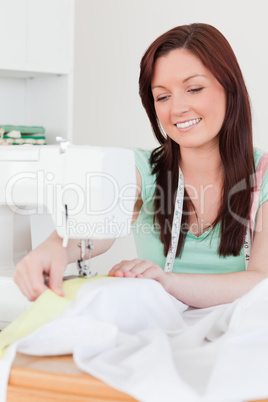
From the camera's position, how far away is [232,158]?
2.01m

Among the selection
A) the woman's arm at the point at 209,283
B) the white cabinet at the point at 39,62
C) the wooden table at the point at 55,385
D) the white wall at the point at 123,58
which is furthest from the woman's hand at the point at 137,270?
the white wall at the point at 123,58

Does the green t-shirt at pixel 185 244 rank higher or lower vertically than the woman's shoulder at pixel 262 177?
lower

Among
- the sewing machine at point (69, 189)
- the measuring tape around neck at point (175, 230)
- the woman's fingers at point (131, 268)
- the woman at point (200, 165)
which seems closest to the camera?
the sewing machine at point (69, 189)

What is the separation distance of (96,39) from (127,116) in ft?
1.83

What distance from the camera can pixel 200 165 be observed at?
203 cm

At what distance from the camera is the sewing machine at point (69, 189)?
4.63ft

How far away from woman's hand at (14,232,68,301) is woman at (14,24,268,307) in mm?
375

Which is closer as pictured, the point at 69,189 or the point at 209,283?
the point at 69,189

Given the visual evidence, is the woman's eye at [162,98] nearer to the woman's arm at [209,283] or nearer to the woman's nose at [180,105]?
the woman's nose at [180,105]

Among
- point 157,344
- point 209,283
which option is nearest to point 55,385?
point 157,344

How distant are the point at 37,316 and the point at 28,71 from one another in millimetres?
2376

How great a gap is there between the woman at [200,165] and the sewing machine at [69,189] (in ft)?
1.05

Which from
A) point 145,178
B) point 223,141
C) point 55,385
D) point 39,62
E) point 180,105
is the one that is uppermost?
point 39,62

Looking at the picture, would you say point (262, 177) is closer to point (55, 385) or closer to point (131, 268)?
point (131, 268)
